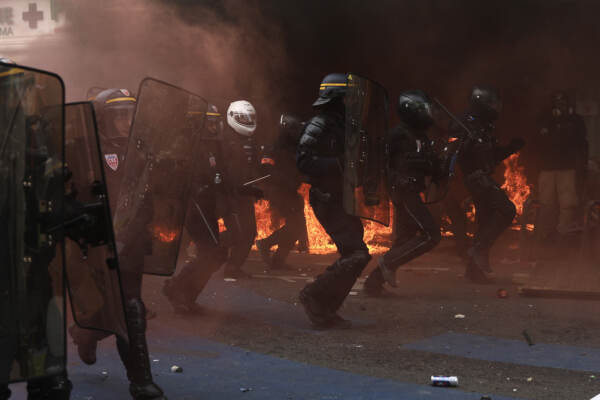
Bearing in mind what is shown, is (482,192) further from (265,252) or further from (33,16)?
(33,16)

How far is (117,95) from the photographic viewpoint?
4.54 metres

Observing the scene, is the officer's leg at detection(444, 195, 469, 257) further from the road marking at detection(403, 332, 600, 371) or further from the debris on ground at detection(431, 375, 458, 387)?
the debris on ground at detection(431, 375, 458, 387)

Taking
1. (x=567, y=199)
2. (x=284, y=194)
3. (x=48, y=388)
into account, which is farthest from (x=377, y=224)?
(x=48, y=388)

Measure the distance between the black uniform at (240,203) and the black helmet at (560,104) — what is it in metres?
3.72

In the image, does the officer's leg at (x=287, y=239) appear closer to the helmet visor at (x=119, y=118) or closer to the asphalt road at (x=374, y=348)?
the asphalt road at (x=374, y=348)

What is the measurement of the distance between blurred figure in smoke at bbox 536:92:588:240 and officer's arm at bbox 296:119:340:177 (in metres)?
5.04

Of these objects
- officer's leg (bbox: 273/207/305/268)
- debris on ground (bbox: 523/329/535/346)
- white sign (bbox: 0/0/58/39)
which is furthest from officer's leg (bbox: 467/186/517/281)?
white sign (bbox: 0/0/58/39)

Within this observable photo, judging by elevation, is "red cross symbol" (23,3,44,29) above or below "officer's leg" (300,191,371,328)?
above

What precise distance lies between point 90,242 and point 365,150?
9.63 feet

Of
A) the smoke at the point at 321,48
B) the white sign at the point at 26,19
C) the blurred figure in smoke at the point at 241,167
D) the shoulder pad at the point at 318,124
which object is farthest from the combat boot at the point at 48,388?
the white sign at the point at 26,19

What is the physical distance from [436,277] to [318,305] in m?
3.03

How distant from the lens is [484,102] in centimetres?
798

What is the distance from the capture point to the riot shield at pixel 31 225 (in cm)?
250

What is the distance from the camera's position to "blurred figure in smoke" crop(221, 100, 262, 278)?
8.35m
